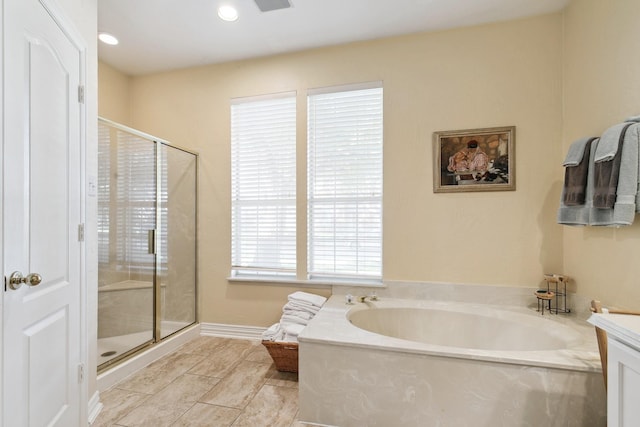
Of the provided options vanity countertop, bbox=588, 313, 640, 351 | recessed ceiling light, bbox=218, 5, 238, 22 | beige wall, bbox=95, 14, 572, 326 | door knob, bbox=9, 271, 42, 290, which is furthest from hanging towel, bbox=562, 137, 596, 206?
door knob, bbox=9, 271, 42, 290

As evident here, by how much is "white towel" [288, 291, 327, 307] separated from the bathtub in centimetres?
41

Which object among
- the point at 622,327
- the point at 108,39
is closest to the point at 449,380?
the point at 622,327

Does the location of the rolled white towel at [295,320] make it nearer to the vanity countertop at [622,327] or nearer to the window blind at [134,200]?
the window blind at [134,200]

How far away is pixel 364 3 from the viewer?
2180 millimetres

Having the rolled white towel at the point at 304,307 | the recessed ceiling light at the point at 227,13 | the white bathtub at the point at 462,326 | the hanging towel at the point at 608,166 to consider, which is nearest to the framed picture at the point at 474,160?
the hanging towel at the point at 608,166

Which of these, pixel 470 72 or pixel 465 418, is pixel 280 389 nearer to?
pixel 465 418

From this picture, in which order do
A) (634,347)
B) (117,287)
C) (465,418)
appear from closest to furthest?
1. (634,347)
2. (465,418)
3. (117,287)

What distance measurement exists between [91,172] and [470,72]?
2773mm

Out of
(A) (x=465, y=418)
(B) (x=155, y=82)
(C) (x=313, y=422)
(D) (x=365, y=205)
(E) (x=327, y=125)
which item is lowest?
(C) (x=313, y=422)

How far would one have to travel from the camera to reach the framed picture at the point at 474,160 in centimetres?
236

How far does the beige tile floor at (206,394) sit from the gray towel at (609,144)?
223cm

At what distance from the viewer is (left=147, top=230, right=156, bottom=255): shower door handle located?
255 cm

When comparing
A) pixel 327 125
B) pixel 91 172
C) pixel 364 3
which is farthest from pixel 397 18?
pixel 91 172

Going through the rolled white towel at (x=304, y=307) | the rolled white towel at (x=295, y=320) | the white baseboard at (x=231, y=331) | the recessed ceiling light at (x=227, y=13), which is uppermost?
the recessed ceiling light at (x=227, y=13)
